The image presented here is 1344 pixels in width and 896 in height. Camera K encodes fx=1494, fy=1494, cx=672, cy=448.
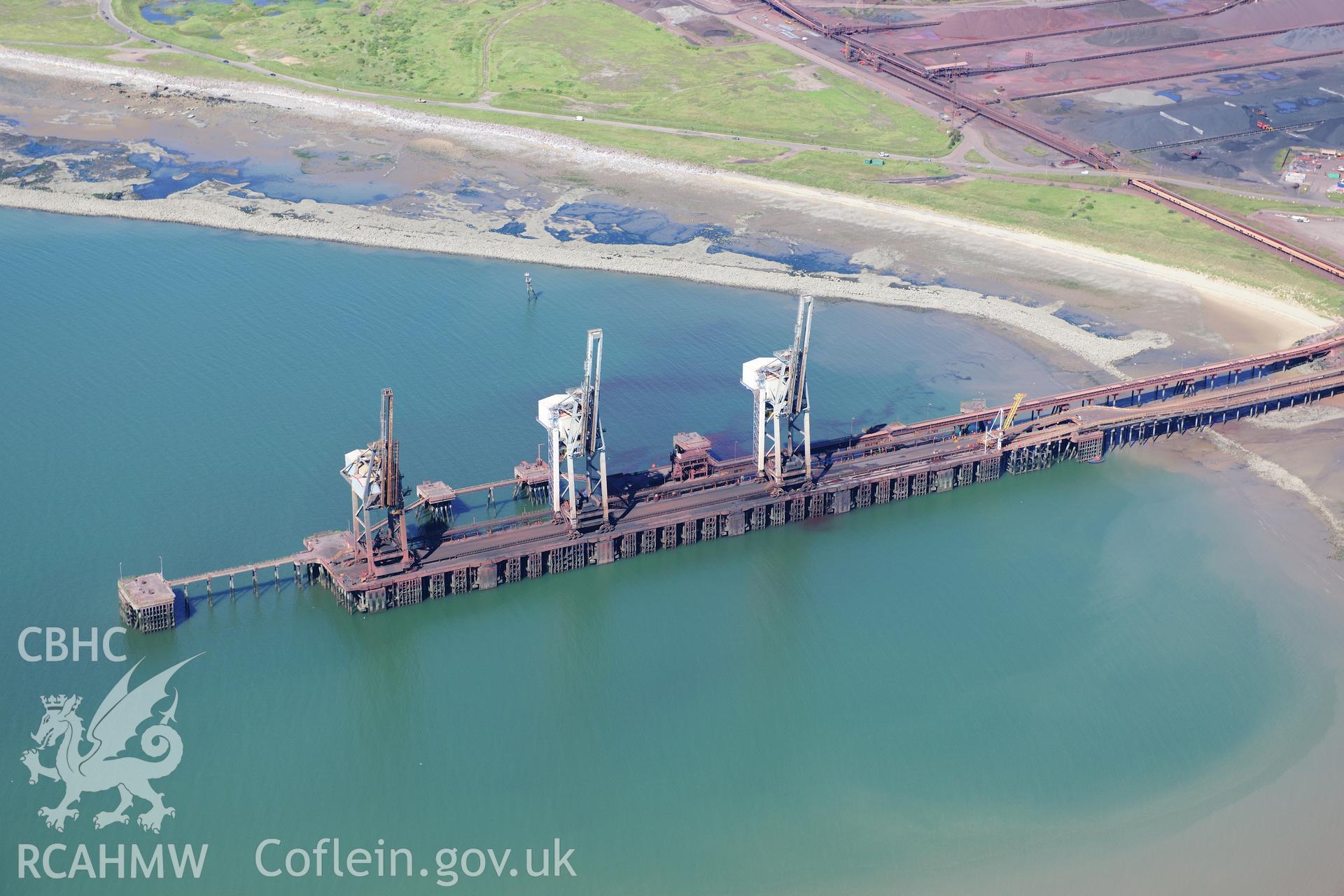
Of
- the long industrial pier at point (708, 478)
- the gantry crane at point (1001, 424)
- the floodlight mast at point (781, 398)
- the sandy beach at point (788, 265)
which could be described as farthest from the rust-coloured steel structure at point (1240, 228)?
the floodlight mast at point (781, 398)

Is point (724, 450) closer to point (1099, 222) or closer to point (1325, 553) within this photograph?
point (1325, 553)

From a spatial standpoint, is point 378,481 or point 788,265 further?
point 788,265

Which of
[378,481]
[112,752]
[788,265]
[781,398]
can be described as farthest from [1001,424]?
[112,752]

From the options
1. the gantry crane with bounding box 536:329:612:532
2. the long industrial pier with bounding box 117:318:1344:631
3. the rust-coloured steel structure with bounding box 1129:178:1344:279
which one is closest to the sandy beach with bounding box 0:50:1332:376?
the rust-coloured steel structure with bounding box 1129:178:1344:279

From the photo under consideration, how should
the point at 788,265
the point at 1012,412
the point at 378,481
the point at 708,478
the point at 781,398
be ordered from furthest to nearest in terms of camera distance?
the point at 788,265 < the point at 1012,412 < the point at 708,478 < the point at 781,398 < the point at 378,481

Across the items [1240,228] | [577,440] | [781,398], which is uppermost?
[1240,228]

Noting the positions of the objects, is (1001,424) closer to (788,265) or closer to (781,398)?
(781,398)

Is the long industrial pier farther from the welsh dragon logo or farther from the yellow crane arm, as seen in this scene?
the welsh dragon logo

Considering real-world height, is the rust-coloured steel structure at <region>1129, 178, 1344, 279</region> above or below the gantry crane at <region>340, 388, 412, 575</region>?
above
